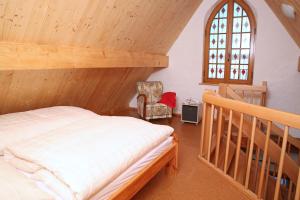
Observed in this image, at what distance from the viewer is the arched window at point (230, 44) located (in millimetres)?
4371

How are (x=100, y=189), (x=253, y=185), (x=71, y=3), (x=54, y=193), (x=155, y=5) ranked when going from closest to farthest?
(x=54, y=193)
(x=100, y=189)
(x=71, y=3)
(x=253, y=185)
(x=155, y=5)

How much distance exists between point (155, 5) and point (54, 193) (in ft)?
9.33

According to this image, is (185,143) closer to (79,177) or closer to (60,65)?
(60,65)

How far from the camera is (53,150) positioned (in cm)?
148

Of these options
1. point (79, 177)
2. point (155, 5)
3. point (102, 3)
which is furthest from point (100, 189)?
point (155, 5)

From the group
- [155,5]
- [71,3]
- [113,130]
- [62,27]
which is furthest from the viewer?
[155,5]

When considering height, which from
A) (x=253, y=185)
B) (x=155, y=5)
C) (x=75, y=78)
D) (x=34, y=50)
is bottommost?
(x=253, y=185)

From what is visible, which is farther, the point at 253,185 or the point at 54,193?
the point at 253,185

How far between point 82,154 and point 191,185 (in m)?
1.24

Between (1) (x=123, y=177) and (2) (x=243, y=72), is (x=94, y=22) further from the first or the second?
(2) (x=243, y=72)

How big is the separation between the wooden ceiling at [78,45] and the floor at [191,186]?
5.50 feet

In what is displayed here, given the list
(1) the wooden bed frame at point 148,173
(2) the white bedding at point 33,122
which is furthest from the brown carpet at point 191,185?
(2) the white bedding at point 33,122

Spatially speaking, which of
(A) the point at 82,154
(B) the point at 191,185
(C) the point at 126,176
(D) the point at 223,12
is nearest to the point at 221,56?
(D) the point at 223,12

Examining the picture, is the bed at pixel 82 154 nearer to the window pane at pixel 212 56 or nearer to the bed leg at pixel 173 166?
the bed leg at pixel 173 166
